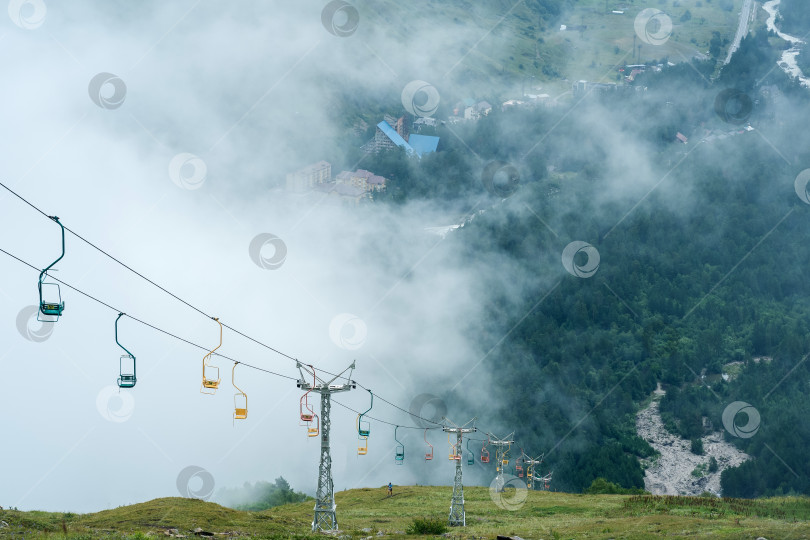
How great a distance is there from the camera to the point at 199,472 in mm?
189875

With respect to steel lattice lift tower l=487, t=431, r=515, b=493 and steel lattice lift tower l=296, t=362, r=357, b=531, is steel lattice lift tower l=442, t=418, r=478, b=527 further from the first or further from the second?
steel lattice lift tower l=296, t=362, r=357, b=531

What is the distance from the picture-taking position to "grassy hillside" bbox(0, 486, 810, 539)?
57.8 m

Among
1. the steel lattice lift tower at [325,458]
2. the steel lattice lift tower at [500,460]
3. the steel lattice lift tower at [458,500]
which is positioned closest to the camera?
the steel lattice lift tower at [325,458]

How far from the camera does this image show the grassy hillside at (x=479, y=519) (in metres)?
57.8

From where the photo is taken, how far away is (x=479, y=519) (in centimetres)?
8450

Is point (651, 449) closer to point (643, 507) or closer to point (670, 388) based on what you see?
point (670, 388)

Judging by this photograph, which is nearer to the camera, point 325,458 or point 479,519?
point 325,458

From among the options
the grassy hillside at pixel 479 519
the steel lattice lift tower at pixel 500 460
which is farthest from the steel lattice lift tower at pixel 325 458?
the steel lattice lift tower at pixel 500 460

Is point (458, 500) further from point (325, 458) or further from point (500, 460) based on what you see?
point (325, 458)

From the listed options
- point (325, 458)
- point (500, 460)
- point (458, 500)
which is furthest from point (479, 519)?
point (325, 458)

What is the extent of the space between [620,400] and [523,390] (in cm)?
1989

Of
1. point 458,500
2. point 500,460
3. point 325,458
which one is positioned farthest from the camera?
point 500,460

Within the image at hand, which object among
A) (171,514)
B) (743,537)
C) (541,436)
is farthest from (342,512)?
(541,436)

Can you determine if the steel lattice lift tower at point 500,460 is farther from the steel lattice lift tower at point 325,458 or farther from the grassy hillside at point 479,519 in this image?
the steel lattice lift tower at point 325,458
